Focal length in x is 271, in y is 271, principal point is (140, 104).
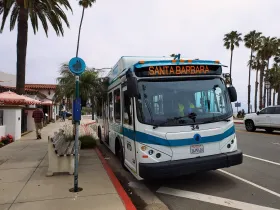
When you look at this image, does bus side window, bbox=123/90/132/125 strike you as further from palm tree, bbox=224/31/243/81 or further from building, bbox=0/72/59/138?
palm tree, bbox=224/31/243/81

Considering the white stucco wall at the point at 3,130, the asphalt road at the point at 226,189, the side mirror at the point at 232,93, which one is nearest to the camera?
the asphalt road at the point at 226,189

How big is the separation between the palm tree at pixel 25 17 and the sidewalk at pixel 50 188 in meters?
9.18

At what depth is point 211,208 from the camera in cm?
488

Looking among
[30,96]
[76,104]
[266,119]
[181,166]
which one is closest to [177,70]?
[181,166]

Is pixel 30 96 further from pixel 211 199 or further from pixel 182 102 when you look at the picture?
pixel 211 199

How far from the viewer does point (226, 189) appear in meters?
5.89

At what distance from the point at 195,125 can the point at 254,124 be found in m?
13.8

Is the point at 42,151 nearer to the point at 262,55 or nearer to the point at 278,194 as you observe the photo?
the point at 278,194

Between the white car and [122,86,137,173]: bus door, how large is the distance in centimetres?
1271

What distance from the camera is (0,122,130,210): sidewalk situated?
4965 millimetres

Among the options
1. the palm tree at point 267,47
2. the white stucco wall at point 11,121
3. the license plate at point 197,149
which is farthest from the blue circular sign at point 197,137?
the palm tree at point 267,47

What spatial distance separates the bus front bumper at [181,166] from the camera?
536cm

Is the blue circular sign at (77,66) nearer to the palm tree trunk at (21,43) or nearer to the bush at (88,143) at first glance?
the bush at (88,143)

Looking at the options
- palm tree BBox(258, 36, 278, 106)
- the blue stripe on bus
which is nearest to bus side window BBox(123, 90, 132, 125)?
the blue stripe on bus
